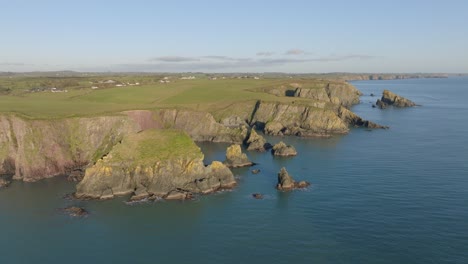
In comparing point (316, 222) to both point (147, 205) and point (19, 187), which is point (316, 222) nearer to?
point (147, 205)

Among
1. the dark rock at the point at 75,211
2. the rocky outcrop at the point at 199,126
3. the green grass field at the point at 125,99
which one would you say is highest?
the green grass field at the point at 125,99

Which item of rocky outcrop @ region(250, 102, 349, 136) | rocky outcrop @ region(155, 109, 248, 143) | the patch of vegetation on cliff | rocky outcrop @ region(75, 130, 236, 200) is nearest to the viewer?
rocky outcrop @ region(75, 130, 236, 200)

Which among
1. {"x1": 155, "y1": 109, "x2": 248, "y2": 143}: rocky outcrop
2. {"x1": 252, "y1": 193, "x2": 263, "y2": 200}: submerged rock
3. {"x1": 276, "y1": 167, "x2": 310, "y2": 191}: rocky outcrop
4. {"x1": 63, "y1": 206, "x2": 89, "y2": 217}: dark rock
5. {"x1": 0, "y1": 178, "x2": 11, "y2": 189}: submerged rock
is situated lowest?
{"x1": 63, "y1": 206, "x2": 89, "y2": 217}: dark rock

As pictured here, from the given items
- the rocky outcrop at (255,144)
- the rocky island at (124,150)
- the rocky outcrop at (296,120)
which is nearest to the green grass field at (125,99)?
the rocky island at (124,150)

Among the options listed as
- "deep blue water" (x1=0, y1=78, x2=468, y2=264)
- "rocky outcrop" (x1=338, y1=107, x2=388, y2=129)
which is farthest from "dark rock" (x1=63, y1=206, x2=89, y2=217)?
"rocky outcrop" (x1=338, y1=107, x2=388, y2=129)

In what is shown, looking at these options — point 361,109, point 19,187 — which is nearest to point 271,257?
point 19,187

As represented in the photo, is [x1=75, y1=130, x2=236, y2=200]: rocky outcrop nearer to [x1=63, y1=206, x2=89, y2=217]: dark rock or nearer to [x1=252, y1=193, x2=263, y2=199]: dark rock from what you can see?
[x1=63, y1=206, x2=89, y2=217]: dark rock

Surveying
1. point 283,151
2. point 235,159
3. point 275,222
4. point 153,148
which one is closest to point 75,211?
point 153,148

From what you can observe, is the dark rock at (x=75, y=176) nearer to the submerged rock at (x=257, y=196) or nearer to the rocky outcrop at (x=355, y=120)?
the submerged rock at (x=257, y=196)
